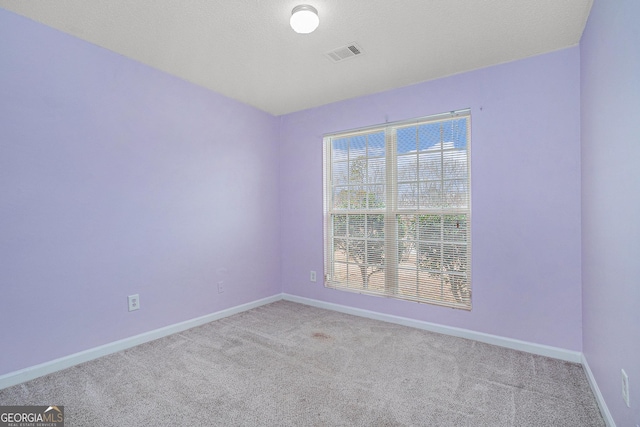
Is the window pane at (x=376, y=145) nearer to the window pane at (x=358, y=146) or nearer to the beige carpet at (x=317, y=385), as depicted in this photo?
the window pane at (x=358, y=146)

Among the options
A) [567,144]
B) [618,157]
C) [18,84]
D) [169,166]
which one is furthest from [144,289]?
[567,144]

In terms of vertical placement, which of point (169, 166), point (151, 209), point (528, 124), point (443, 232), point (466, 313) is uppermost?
point (528, 124)

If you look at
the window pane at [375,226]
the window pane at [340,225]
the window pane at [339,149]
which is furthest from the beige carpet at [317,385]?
the window pane at [339,149]

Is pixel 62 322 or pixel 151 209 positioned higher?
pixel 151 209

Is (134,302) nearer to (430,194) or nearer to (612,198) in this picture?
(430,194)

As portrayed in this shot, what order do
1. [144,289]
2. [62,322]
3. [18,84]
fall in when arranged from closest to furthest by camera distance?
[18,84]
[62,322]
[144,289]

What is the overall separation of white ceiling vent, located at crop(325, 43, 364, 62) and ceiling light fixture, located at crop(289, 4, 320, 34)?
0.48 m

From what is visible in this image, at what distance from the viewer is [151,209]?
9.19 feet

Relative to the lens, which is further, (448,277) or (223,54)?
(448,277)

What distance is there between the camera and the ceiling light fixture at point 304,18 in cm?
194

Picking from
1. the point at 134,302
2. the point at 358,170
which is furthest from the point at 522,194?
the point at 134,302

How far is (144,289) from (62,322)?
1.95 feet

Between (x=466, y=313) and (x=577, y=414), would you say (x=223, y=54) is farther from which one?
(x=577, y=414)

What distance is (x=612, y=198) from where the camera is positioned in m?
1.61
